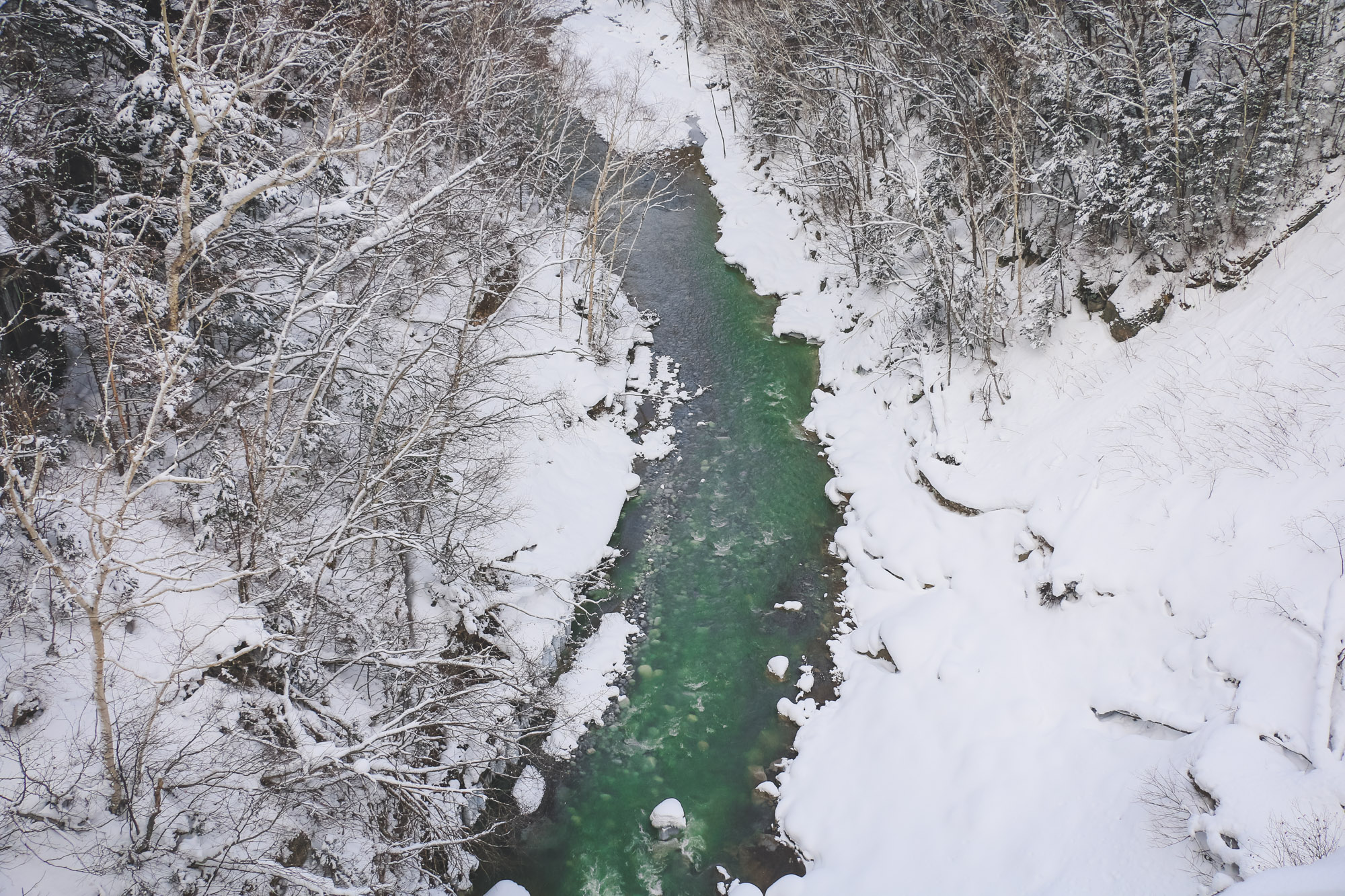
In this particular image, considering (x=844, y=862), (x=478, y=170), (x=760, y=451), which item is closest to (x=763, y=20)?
(x=478, y=170)

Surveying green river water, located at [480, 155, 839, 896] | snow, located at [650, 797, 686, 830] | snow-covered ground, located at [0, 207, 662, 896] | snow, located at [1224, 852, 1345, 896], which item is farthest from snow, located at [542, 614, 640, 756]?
snow, located at [1224, 852, 1345, 896]


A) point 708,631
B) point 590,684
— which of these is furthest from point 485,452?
point 708,631

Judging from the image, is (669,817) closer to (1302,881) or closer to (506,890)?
(506,890)

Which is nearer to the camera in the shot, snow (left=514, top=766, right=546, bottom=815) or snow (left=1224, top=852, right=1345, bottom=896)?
snow (left=1224, top=852, right=1345, bottom=896)

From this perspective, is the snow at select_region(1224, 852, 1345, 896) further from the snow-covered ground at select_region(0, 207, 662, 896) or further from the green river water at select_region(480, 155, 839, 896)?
the snow-covered ground at select_region(0, 207, 662, 896)

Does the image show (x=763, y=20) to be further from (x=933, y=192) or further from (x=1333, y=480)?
(x=1333, y=480)

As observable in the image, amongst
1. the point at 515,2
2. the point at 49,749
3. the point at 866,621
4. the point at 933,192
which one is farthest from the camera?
the point at 515,2
